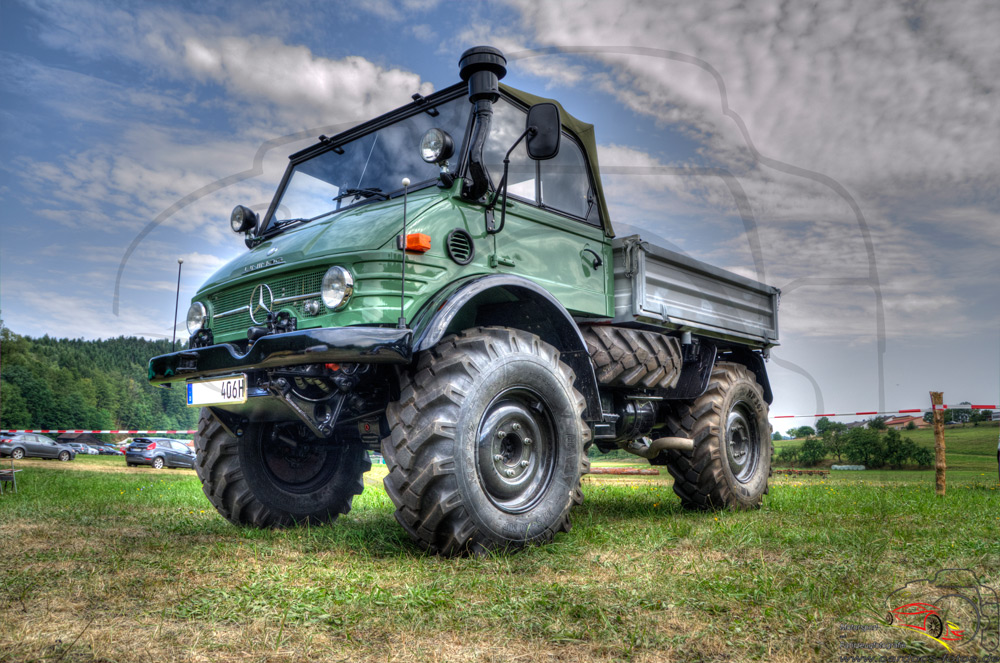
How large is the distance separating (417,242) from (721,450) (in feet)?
12.7

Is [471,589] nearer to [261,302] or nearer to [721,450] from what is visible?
[261,302]

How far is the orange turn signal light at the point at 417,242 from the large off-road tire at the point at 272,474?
1.88 m

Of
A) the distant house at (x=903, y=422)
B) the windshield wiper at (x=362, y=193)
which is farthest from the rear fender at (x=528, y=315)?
the distant house at (x=903, y=422)

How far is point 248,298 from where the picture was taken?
439cm

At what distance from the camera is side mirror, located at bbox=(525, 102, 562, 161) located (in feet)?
13.4

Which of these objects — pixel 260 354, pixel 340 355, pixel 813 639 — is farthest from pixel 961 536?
pixel 260 354

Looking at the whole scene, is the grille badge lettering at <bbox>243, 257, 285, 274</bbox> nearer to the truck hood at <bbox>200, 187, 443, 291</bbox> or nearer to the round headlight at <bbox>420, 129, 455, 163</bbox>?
the truck hood at <bbox>200, 187, 443, 291</bbox>

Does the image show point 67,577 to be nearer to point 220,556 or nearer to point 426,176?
point 220,556

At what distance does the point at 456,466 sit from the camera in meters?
3.58

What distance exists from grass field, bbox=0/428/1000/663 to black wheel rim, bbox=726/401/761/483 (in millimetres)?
1356

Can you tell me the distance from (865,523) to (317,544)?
3.91m

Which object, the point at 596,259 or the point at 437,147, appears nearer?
the point at 437,147

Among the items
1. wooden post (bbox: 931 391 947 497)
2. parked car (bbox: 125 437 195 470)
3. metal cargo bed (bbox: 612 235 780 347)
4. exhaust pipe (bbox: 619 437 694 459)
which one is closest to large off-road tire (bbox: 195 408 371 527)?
exhaust pipe (bbox: 619 437 694 459)

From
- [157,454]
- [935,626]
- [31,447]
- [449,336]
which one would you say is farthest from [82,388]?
[935,626]
